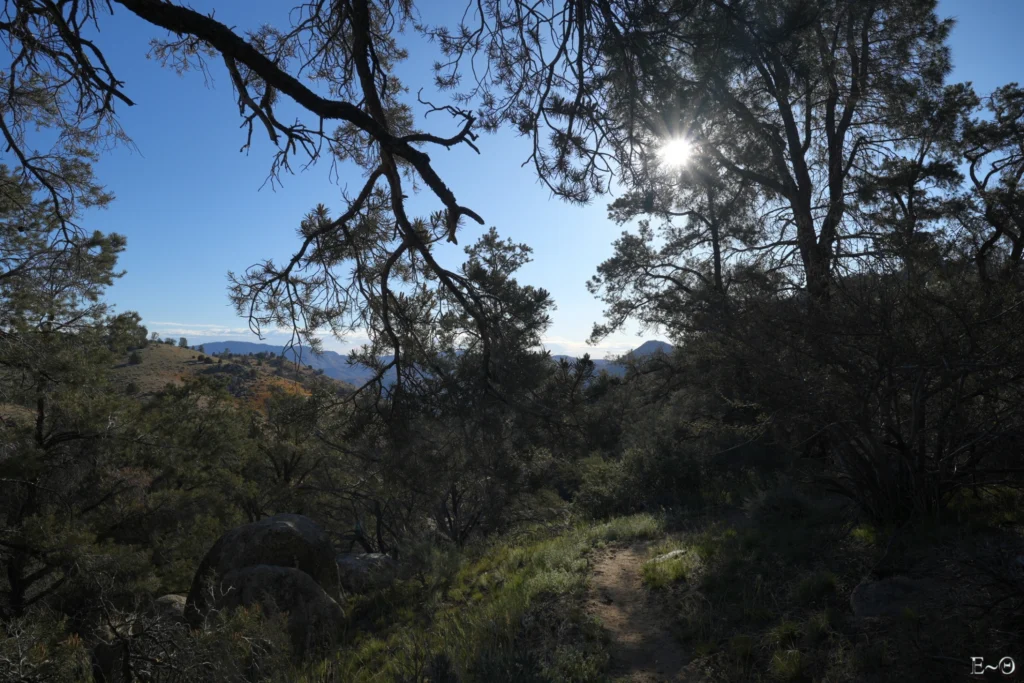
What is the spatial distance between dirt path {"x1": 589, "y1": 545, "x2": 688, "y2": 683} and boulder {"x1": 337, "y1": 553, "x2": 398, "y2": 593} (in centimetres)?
515

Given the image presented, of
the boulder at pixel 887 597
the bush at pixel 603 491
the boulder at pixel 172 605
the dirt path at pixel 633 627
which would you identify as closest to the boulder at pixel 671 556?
the dirt path at pixel 633 627

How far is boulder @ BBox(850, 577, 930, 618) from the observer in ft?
13.2

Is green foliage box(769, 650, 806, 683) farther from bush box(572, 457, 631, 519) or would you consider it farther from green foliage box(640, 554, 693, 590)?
bush box(572, 457, 631, 519)

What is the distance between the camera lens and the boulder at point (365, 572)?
10.7 meters

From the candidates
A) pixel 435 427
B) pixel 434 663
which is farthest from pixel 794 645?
pixel 435 427

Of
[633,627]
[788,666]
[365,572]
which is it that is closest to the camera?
[788,666]

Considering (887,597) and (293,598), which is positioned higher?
(887,597)

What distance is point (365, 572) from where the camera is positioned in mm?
11688

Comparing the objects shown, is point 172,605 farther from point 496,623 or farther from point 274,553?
point 496,623

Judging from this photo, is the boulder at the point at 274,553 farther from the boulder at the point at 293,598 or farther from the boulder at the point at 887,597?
the boulder at the point at 887,597

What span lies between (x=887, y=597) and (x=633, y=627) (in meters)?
2.38

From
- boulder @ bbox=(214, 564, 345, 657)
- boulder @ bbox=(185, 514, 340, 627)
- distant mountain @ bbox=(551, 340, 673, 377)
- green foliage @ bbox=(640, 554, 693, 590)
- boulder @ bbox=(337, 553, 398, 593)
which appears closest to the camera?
green foliage @ bbox=(640, 554, 693, 590)

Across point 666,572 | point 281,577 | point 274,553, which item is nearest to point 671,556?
point 666,572

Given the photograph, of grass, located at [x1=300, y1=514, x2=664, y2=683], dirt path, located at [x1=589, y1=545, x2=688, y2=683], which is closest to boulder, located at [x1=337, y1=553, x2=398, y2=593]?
grass, located at [x1=300, y1=514, x2=664, y2=683]
